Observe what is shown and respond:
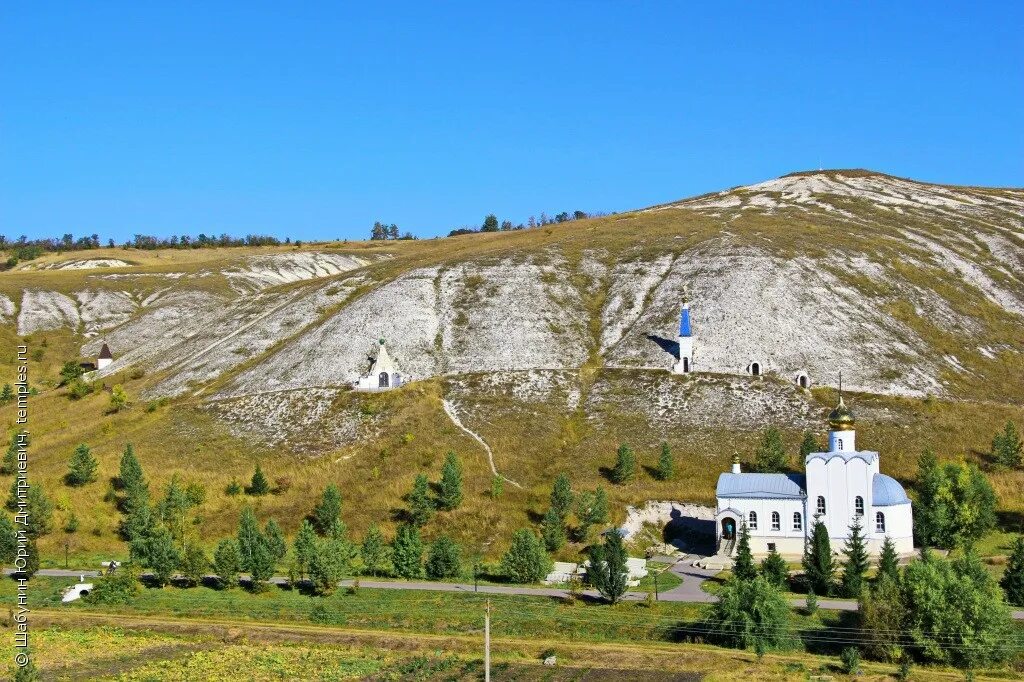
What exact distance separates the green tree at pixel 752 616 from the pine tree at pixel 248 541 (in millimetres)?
25671

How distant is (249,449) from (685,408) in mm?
35358

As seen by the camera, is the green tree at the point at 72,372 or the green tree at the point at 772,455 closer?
the green tree at the point at 772,455

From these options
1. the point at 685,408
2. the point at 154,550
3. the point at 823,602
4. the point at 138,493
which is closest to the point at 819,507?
the point at 823,602

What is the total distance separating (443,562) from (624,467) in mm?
19312

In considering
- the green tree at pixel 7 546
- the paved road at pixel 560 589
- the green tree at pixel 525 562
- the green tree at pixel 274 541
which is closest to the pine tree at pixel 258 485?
the green tree at pixel 274 541

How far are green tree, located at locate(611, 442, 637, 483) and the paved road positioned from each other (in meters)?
11.9

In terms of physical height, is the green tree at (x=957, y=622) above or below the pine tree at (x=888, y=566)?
below

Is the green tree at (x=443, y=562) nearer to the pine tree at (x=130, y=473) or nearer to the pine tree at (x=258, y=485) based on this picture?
the pine tree at (x=258, y=485)

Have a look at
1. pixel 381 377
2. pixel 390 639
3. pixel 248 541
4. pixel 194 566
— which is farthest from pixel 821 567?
pixel 381 377

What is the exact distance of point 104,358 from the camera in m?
126

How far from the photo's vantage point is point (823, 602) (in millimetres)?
57594

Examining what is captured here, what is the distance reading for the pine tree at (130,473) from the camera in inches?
3007

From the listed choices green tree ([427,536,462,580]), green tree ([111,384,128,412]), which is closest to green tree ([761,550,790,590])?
green tree ([427,536,462,580])

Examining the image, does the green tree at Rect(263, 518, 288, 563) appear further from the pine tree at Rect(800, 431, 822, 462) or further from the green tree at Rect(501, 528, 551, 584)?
the pine tree at Rect(800, 431, 822, 462)
